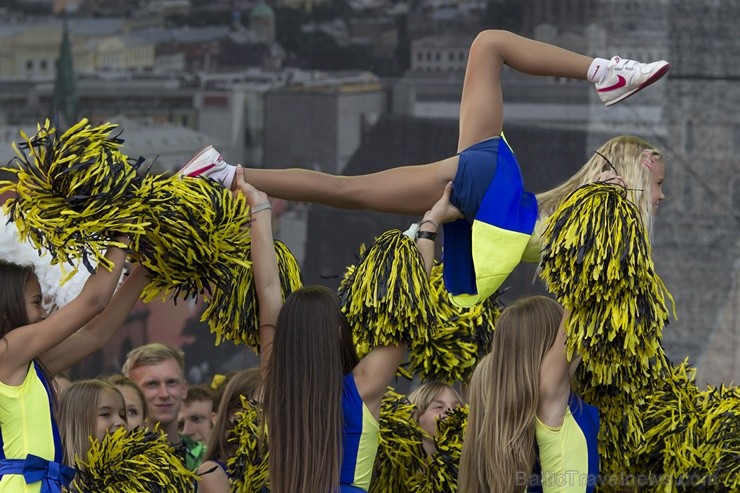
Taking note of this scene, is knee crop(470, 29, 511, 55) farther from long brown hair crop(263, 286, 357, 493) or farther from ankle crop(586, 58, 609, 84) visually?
long brown hair crop(263, 286, 357, 493)

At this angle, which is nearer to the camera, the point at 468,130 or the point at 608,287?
the point at 608,287

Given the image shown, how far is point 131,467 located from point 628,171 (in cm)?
157

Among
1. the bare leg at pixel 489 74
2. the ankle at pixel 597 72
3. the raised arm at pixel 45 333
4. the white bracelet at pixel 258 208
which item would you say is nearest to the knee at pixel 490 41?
the bare leg at pixel 489 74

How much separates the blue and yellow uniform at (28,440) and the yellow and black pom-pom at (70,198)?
1.12 ft

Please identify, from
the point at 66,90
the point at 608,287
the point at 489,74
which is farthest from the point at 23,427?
the point at 66,90

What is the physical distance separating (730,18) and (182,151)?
2758 millimetres

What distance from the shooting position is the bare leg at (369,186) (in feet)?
11.9

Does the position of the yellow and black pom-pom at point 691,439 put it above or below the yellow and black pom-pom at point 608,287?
below

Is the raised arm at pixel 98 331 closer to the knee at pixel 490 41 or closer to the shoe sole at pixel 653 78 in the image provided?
the knee at pixel 490 41

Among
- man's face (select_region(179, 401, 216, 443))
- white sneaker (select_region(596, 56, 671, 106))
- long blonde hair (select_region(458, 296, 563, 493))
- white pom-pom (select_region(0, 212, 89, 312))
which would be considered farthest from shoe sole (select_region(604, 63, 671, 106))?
man's face (select_region(179, 401, 216, 443))

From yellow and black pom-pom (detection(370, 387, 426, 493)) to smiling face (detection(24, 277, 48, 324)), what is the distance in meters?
1.03

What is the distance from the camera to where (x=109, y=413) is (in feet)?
12.6

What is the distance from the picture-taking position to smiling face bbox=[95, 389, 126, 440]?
12.5 feet

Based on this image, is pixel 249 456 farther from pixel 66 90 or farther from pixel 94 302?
pixel 66 90
